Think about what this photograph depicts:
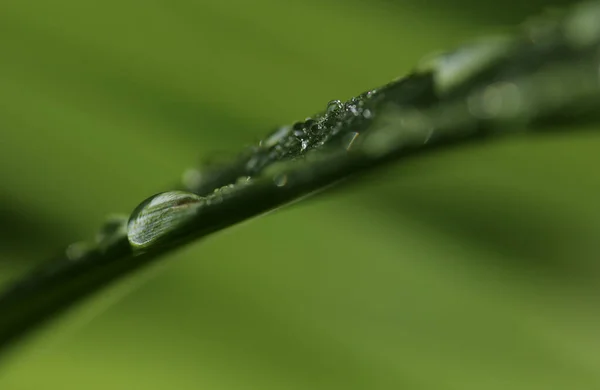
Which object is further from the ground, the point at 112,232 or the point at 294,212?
the point at 294,212

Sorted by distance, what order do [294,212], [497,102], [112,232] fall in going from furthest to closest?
1. [294,212]
2. [112,232]
3. [497,102]

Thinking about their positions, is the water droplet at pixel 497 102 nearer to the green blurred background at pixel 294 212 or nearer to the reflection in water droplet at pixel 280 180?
the reflection in water droplet at pixel 280 180

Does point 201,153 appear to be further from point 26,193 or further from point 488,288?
point 488,288

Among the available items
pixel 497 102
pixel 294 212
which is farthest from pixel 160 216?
pixel 294 212

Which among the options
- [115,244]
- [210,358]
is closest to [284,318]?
[210,358]

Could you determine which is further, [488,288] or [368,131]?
[488,288]

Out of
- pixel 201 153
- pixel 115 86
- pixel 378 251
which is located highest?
pixel 115 86

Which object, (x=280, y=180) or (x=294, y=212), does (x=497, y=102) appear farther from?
(x=294, y=212)
